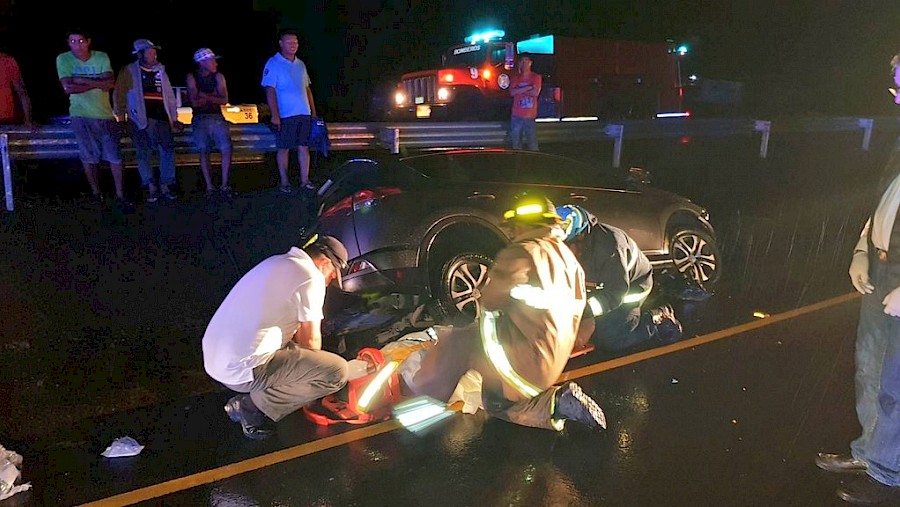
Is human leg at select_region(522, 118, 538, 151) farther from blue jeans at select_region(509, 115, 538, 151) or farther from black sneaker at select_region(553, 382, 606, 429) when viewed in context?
black sneaker at select_region(553, 382, 606, 429)

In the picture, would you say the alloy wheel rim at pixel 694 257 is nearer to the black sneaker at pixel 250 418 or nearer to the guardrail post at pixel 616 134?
the black sneaker at pixel 250 418

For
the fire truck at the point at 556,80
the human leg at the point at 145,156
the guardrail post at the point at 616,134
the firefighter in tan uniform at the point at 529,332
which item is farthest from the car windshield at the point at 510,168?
the fire truck at the point at 556,80

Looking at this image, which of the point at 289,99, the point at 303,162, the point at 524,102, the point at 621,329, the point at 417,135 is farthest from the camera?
the point at 524,102

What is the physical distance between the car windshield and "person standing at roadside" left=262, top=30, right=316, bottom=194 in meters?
3.55

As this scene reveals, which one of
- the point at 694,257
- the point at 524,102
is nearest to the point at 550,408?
the point at 694,257

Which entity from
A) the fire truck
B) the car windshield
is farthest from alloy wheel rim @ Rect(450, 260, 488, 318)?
the fire truck

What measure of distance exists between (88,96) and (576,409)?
738 centimetres

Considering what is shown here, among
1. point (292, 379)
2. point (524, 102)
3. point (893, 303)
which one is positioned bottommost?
point (292, 379)

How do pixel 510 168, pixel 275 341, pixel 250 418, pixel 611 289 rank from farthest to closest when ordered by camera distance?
pixel 510 168 < pixel 611 289 < pixel 250 418 < pixel 275 341

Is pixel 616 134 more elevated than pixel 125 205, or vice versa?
pixel 616 134

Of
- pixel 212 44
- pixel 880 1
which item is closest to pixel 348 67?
pixel 212 44

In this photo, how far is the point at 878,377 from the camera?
155 inches

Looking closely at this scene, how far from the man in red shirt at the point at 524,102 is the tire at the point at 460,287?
5.67 metres

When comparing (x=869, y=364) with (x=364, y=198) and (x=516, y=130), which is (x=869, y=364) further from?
(x=516, y=130)
